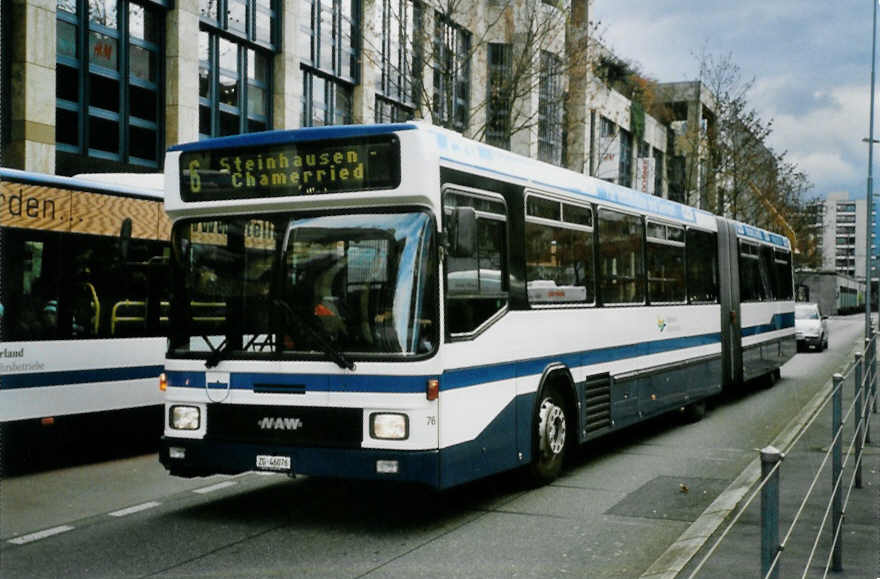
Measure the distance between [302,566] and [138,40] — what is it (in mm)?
17539

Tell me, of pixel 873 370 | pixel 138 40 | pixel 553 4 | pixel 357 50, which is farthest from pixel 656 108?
pixel 873 370

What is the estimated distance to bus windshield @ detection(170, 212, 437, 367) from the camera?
7.18 m

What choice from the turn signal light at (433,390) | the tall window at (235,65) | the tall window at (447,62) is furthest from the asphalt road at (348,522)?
the tall window at (235,65)

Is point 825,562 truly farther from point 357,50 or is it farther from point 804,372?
point 357,50

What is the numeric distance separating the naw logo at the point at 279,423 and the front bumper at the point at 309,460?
0.13 meters

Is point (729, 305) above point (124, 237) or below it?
below

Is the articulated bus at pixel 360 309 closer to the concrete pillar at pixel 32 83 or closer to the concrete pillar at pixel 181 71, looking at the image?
the concrete pillar at pixel 32 83

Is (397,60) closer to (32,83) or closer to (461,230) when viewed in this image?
(32,83)

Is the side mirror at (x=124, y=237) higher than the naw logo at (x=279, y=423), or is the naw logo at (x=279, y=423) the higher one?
the side mirror at (x=124, y=237)

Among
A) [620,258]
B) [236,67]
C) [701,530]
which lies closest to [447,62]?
[236,67]

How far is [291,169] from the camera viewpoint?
7621 millimetres

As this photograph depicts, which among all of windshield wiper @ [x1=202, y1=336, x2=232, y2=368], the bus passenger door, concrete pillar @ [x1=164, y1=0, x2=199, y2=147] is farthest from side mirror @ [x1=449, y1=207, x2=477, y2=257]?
concrete pillar @ [x1=164, y1=0, x2=199, y2=147]

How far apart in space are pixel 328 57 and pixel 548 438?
20.3 meters

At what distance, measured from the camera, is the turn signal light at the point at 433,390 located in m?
7.11
